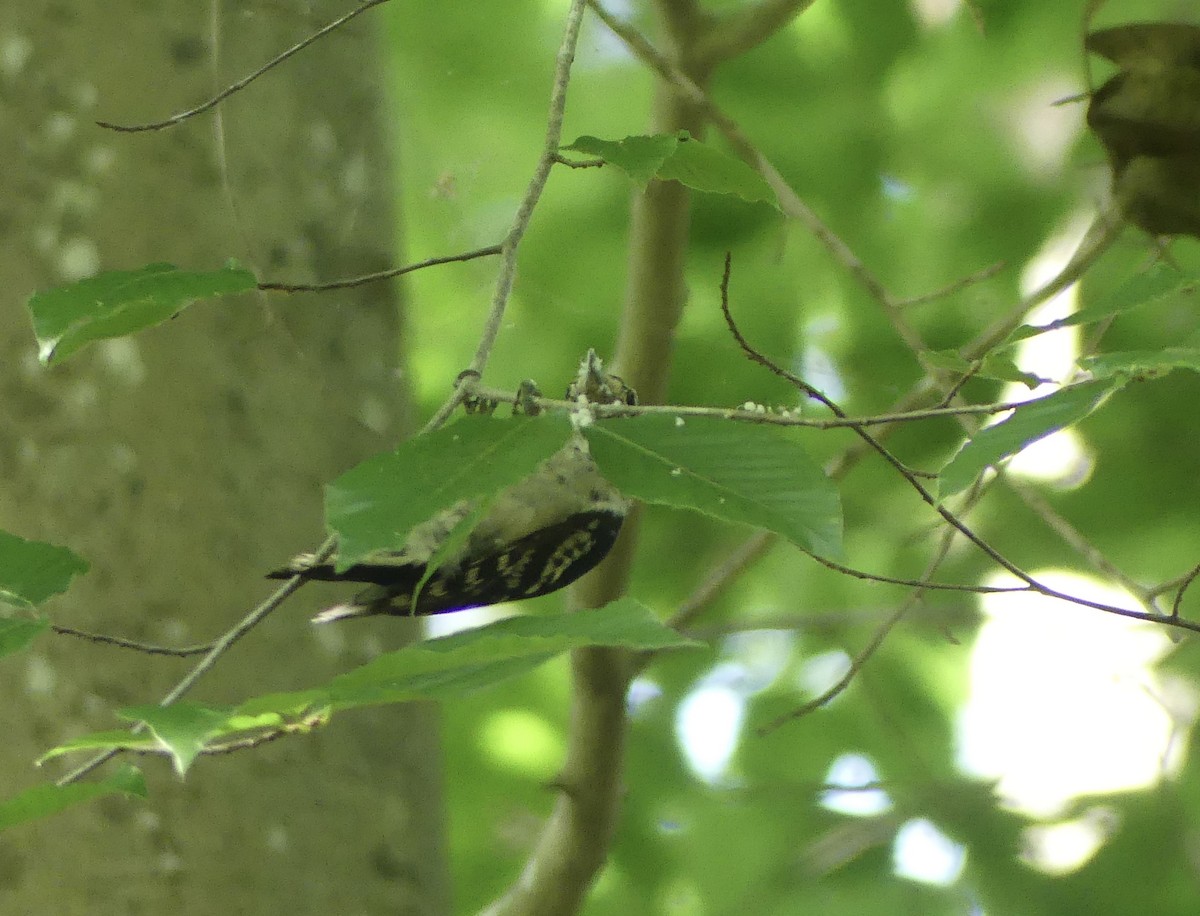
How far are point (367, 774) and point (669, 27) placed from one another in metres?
0.98

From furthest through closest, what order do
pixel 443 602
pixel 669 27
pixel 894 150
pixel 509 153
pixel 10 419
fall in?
pixel 894 150 → pixel 509 153 → pixel 669 27 → pixel 10 419 → pixel 443 602

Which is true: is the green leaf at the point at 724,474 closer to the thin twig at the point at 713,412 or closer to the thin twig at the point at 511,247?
the thin twig at the point at 713,412

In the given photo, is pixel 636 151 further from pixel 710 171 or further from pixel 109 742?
pixel 109 742

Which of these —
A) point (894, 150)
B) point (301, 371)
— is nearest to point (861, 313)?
point (894, 150)

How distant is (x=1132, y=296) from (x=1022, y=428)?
17cm

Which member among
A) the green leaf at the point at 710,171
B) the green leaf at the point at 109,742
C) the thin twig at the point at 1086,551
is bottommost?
the green leaf at the point at 109,742

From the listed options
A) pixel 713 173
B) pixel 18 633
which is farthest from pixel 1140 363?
pixel 18 633

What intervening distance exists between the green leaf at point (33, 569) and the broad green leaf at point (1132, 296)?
608 mm

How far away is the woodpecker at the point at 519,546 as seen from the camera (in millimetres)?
1017

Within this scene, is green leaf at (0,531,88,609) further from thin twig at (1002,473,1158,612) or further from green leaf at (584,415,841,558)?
thin twig at (1002,473,1158,612)

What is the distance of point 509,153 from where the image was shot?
1819 millimetres

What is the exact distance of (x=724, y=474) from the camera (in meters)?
0.67

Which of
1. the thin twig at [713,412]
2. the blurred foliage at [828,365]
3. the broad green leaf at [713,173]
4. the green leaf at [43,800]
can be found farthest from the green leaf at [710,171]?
the blurred foliage at [828,365]

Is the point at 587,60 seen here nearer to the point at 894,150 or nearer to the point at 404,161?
the point at 404,161
